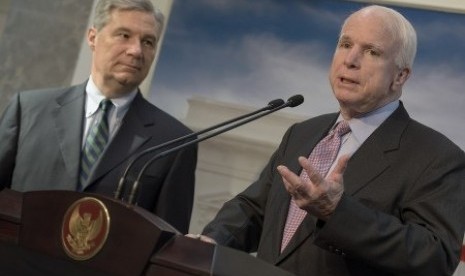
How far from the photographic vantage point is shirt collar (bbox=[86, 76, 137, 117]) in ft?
8.71

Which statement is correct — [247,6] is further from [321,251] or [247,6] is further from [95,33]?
[321,251]

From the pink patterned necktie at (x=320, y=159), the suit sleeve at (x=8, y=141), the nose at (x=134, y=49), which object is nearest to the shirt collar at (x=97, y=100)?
the nose at (x=134, y=49)

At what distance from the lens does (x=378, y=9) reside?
227 centimetres

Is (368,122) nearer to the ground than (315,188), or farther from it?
farther from it

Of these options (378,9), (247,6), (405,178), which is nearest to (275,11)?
(247,6)

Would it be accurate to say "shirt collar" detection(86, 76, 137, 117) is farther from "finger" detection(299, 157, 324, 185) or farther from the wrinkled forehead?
"finger" detection(299, 157, 324, 185)

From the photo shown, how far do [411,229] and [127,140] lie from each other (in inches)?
43.3

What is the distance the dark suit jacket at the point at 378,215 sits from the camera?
6.07 ft

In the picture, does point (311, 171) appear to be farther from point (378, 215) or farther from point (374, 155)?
point (374, 155)

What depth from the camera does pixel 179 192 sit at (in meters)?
2.57

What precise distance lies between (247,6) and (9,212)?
117 inches

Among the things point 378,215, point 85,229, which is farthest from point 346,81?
point 85,229

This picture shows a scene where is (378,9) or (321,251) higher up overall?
(378,9)

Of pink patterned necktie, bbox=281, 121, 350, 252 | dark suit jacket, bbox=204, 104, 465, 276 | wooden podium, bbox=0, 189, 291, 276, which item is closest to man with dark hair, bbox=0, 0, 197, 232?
dark suit jacket, bbox=204, 104, 465, 276
